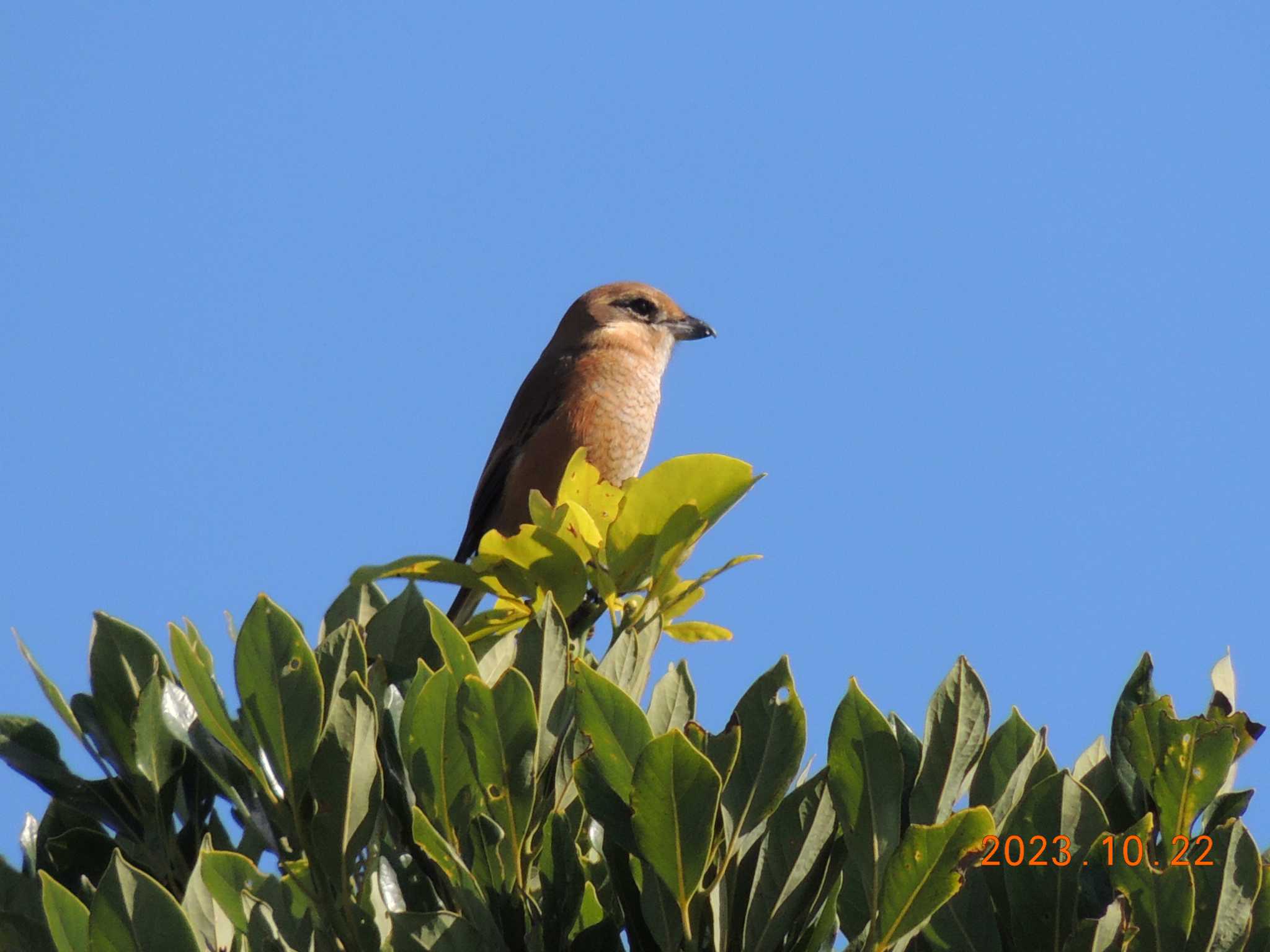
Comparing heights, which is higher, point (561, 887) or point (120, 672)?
point (120, 672)

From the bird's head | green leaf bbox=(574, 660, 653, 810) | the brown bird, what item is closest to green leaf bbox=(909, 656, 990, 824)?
green leaf bbox=(574, 660, 653, 810)

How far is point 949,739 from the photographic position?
1.67 metres

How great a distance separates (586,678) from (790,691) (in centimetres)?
24

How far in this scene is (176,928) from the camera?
150 centimetres

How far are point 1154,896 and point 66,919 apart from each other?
117 cm

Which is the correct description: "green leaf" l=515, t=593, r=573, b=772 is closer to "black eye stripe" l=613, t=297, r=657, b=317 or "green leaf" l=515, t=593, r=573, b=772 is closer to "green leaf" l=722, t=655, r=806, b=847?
"green leaf" l=722, t=655, r=806, b=847

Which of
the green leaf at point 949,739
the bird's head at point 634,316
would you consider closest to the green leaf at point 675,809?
the green leaf at point 949,739

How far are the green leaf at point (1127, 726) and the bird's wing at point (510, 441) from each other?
13.0 ft

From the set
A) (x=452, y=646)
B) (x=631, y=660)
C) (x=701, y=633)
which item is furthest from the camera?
(x=701, y=633)

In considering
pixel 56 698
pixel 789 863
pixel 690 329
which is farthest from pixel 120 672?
pixel 690 329

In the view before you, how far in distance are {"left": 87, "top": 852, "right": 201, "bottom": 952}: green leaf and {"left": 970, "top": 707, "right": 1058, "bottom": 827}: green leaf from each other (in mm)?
925

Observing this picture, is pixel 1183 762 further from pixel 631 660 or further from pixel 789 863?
pixel 631 660

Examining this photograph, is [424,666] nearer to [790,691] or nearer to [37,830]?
[790,691]

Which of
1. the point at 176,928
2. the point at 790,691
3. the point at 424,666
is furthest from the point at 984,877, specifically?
the point at 176,928
